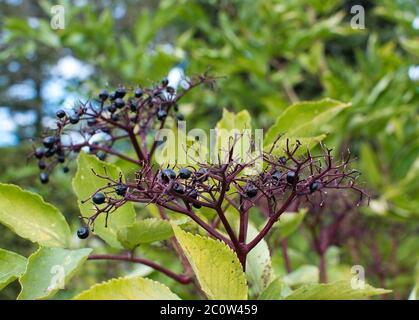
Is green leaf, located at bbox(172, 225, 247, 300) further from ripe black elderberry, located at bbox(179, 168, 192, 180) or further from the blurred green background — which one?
the blurred green background

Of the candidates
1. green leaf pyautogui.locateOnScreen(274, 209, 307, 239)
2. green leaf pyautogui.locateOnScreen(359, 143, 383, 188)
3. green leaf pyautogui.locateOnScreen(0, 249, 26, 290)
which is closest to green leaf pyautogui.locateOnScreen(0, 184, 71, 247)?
green leaf pyautogui.locateOnScreen(0, 249, 26, 290)

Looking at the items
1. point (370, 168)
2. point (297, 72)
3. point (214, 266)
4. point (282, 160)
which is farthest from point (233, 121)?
point (297, 72)

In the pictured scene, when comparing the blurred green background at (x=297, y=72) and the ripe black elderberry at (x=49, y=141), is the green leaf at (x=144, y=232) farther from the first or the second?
the blurred green background at (x=297, y=72)

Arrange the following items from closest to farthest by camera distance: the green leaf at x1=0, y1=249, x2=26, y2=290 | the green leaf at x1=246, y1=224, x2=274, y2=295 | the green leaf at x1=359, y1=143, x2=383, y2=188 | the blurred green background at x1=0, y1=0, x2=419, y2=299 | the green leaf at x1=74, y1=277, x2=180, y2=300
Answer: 1. the green leaf at x1=74, y1=277, x2=180, y2=300
2. the green leaf at x1=0, y1=249, x2=26, y2=290
3. the green leaf at x1=246, y1=224, x2=274, y2=295
4. the blurred green background at x1=0, y1=0, x2=419, y2=299
5. the green leaf at x1=359, y1=143, x2=383, y2=188

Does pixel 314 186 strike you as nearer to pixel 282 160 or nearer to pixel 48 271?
pixel 282 160

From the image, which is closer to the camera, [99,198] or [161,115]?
[99,198]

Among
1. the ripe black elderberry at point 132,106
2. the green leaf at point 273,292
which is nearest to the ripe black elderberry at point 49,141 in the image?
the ripe black elderberry at point 132,106

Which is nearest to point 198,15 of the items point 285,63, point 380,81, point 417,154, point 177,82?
point 285,63
